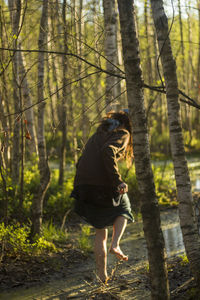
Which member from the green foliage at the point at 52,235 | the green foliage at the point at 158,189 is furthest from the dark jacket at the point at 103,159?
the green foliage at the point at 158,189

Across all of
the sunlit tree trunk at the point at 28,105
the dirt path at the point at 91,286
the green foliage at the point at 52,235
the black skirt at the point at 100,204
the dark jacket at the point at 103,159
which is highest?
the sunlit tree trunk at the point at 28,105

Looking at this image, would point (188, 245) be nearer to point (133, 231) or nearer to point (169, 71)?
point (169, 71)

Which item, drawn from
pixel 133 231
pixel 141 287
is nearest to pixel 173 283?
pixel 141 287

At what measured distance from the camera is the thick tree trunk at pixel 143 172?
2723 millimetres

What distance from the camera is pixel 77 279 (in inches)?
174

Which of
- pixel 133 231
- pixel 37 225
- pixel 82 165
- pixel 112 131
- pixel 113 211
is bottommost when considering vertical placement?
pixel 133 231

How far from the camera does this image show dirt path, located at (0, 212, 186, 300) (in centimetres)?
383

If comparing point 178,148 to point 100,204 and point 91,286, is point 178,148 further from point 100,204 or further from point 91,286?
point 91,286

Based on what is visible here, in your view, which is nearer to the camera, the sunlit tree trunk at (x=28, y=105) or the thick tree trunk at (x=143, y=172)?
the thick tree trunk at (x=143, y=172)

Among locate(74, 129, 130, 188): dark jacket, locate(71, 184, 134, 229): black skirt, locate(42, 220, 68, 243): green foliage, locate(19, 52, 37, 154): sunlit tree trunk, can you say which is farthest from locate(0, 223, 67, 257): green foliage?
locate(19, 52, 37, 154): sunlit tree trunk

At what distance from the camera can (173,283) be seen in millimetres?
3809

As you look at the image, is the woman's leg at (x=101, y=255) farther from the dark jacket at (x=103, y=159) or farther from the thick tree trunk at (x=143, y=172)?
the thick tree trunk at (x=143, y=172)

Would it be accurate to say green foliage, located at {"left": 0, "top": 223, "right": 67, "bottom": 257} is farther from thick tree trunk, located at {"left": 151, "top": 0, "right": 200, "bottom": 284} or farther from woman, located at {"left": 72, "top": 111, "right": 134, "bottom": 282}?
thick tree trunk, located at {"left": 151, "top": 0, "right": 200, "bottom": 284}

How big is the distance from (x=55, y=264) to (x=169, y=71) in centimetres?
297
